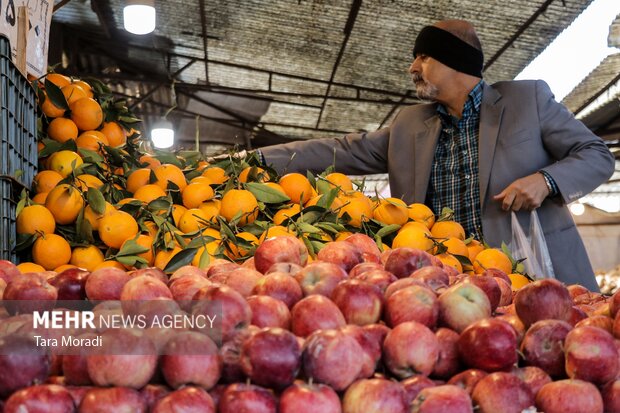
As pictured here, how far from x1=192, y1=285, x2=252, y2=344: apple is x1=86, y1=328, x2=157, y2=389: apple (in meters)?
0.10

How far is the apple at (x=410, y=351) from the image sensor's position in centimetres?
110

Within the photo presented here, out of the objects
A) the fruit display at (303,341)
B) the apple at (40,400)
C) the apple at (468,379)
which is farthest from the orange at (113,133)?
the apple at (468,379)

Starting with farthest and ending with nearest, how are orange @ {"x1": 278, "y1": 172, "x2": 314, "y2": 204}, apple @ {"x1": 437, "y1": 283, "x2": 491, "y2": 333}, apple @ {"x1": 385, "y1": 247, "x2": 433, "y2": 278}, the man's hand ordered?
the man's hand, orange @ {"x1": 278, "y1": 172, "x2": 314, "y2": 204}, apple @ {"x1": 385, "y1": 247, "x2": 433, "y2": 278}, apple @ {"x1": 437, "y1": 283, "x2": 491, "y2": 333}

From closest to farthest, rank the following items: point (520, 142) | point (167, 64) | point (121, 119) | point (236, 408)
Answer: point (236, 408)
point (121, 119)
point (520, 142)
point (167, 64)

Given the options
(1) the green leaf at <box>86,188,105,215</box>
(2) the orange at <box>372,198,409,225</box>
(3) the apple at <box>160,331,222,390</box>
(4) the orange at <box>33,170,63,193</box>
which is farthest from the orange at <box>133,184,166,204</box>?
(3) the apple at <box>160,331,222,390</box>

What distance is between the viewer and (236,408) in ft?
3.24

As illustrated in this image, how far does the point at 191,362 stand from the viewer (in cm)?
102

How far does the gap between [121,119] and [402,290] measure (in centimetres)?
198

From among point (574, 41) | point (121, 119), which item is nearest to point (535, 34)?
point (574, 41)

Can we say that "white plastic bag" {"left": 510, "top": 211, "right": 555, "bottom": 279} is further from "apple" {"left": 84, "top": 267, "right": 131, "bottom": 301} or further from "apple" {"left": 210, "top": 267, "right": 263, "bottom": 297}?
"apple" {"left": 84, "top": 267, "right": 131, "bottom": 301}

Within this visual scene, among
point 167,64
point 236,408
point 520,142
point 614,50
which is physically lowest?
point 236,408

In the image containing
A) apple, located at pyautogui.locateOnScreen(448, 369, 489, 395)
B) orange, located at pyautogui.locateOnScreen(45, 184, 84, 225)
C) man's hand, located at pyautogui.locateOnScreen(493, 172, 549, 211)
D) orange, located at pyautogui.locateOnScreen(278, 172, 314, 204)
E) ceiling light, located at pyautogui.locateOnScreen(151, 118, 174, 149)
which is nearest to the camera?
apple, located at pyautogui.locateOnScreen(448, 369, 489, 395)

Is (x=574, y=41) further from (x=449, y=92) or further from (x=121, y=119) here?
(x=121, y=119)

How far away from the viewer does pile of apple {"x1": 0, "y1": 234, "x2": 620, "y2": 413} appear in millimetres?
1013
